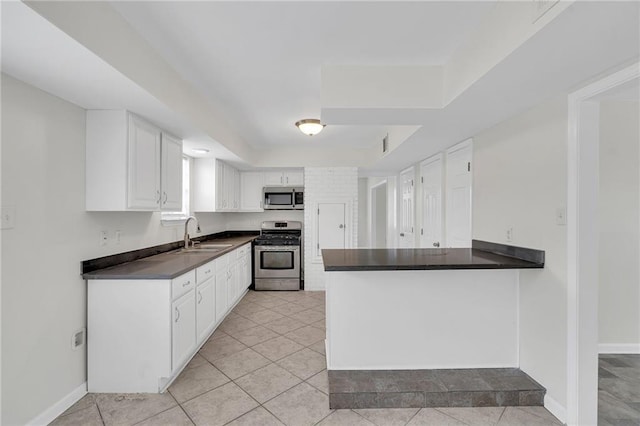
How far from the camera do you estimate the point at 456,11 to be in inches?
65.7

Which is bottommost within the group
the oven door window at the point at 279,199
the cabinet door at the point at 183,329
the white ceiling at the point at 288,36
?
the cabinet door at the point at 183,329

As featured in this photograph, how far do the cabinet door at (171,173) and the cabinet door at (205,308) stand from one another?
2.79 ft

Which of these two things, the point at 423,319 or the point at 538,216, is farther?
the point at 423,319

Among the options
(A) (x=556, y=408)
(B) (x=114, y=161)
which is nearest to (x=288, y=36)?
(B) (x=114, y=161)

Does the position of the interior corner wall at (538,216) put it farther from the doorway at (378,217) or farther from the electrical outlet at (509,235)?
the doorway at (378,217)

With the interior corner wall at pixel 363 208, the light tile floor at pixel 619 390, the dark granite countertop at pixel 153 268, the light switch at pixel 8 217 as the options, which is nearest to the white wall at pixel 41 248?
the light switch at pixel 8 217

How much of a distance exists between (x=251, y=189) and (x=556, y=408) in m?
4.91

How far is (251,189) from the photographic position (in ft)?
→ 18.7

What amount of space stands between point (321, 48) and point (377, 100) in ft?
1.75

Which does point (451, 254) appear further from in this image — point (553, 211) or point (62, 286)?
point (62, 286)

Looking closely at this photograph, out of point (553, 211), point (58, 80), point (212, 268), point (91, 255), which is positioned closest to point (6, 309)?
point (91, 255)

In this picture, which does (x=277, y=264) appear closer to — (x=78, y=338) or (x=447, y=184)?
(x=447, y=184)

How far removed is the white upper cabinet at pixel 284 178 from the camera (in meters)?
5.70

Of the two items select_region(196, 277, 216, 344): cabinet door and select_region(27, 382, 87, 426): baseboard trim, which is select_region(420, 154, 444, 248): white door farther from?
select_region(27, 382, 87, 426): baseboard trim
